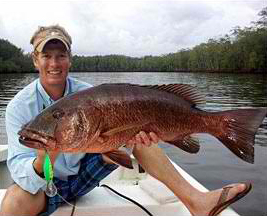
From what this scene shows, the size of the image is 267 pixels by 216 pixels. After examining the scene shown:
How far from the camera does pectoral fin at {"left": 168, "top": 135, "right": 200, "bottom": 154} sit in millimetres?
3090

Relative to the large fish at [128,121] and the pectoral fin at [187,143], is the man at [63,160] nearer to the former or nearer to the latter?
the pectoral fin at [187,143]

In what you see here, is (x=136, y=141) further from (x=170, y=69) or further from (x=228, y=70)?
(x=170, y=69)

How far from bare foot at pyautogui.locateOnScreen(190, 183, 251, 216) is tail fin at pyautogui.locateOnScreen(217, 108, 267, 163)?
68 cm

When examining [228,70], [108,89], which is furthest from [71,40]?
[228,70]

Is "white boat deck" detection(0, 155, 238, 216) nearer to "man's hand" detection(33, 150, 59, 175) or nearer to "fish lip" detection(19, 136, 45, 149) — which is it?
"man's hand" detection(33, 150, 59, 175)

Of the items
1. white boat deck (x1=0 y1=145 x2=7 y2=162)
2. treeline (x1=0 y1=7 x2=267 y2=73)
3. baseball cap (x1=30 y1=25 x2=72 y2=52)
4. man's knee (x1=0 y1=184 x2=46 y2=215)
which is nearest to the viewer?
man's knee (x1=0 y1=184 x2=46 y2=215)

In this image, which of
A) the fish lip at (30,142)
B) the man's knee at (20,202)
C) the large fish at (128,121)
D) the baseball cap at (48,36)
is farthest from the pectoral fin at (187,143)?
the baseball cap at (48,36)

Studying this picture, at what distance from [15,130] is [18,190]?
0.50 meters

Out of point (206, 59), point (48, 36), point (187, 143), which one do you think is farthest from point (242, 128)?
point (206, 59)

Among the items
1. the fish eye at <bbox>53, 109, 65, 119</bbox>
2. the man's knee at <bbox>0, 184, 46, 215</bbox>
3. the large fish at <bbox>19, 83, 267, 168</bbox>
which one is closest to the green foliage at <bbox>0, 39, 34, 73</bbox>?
the man's knee at <bbox>0, 184, 46, 215</bbox>

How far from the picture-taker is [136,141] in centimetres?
290

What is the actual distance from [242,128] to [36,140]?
1536 mm

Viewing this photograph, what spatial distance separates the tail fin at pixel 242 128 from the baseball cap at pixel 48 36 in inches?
62.3

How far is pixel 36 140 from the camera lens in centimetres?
256
